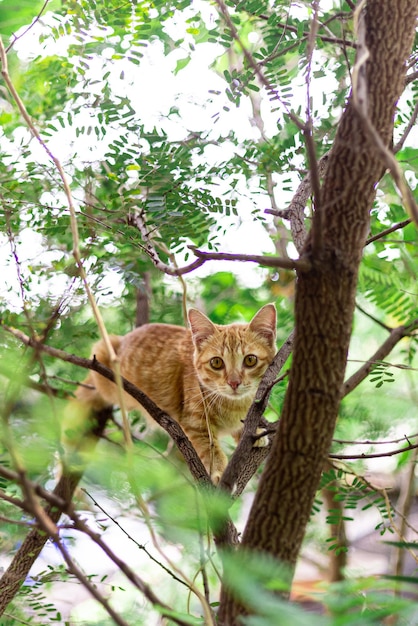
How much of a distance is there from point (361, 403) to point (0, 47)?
1575 millimetres

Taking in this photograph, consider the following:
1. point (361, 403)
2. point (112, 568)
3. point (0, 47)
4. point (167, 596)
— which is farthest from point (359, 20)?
point (112, 568)

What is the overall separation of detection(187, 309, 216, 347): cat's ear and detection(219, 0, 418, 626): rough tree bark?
4.46ft

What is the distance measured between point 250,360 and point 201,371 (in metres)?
0.18

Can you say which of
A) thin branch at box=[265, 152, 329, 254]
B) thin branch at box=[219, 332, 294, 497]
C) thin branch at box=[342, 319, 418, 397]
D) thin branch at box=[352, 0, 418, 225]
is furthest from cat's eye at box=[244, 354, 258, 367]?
thin branch at box=[352, 0, 418, 225]

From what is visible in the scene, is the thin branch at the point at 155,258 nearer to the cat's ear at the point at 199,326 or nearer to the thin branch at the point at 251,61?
the thin branch at the point at 251,61

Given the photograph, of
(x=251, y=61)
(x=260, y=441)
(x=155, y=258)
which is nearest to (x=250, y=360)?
(x=260, y=441)

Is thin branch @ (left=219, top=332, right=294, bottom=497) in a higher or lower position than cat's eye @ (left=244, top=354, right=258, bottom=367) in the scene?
lower

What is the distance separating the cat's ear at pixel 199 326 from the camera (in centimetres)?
220

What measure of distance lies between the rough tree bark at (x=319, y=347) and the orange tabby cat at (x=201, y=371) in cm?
128

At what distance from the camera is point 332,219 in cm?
82

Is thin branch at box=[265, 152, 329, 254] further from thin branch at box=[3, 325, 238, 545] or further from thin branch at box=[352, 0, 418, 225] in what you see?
thin branch at box=[352, 0, 418, 225]

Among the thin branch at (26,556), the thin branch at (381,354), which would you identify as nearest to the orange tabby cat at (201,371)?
the thin branch at (26,556)

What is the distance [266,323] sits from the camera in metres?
2.19

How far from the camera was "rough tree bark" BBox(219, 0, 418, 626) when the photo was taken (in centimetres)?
80
